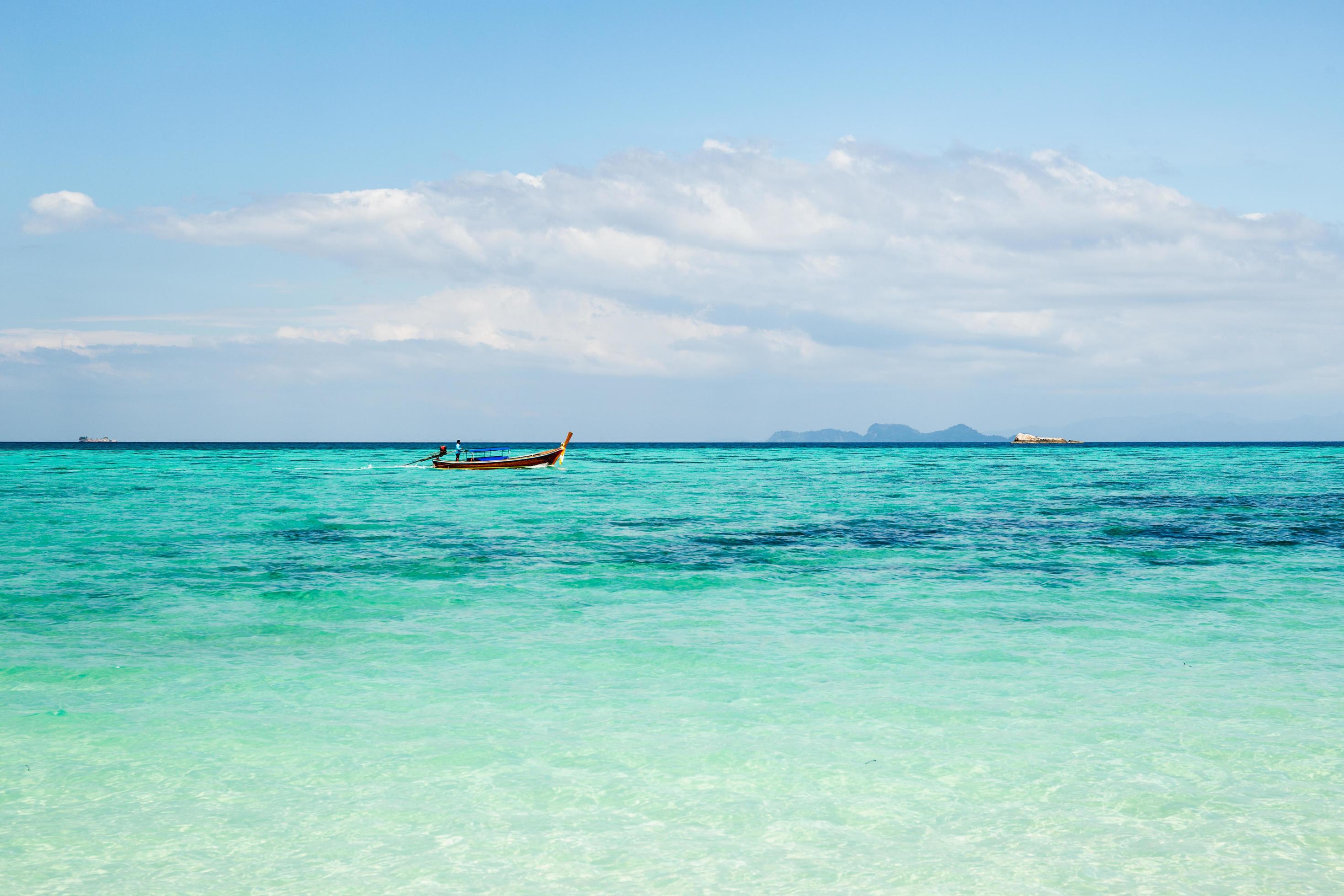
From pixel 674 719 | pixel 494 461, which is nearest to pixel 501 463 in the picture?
pixel 494 461

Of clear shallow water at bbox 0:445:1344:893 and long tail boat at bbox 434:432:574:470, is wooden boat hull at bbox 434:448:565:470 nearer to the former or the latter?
long tail boat at bbox 434:432:574:470

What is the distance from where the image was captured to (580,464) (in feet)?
306

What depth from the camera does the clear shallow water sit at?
20.1 feet

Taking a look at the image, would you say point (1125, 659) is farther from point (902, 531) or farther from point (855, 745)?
point (902, 531)

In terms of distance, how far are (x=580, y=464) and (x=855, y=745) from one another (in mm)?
85670

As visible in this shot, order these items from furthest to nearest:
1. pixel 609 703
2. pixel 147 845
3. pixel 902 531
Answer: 1. pixel 902 531
2. pixel 609 703
3. pixel 147 845

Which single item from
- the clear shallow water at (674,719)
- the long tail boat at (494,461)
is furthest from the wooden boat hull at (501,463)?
the clear shallow water at (674,719)

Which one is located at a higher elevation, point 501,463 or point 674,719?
point 501,463

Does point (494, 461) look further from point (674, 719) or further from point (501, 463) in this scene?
point (674, 719)

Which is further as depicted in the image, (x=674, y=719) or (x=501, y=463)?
(x=501, y=463)

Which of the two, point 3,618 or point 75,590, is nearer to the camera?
point 3,618

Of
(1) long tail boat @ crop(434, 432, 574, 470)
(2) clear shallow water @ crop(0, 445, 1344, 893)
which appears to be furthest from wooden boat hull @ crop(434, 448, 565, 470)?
(2) clear shallow water @ crop(0, 445, 1344, 893)

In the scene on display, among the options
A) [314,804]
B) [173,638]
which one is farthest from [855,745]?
[173,638]

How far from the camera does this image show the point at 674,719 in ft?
30.1
